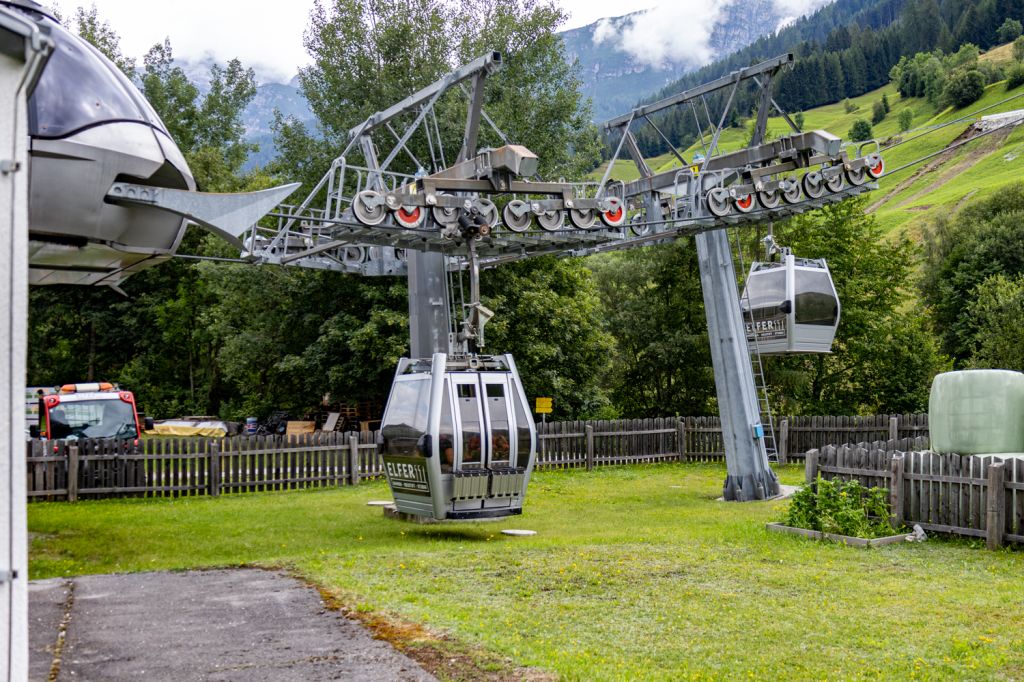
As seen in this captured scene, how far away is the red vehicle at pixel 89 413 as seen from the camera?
2455cm

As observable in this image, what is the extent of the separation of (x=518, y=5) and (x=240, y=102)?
23.4 m

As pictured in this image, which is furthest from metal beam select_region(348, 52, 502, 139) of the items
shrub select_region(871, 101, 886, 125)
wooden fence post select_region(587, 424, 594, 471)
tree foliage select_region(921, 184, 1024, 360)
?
shrub select_region(871, 101, 886, 125)

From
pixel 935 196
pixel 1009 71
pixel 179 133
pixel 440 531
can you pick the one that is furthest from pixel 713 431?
pixel 1009 71

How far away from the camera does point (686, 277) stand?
3631cm

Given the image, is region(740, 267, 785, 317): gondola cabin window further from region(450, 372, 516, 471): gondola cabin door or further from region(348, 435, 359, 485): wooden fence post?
region(348, 435, 359, 485): wooden fence post

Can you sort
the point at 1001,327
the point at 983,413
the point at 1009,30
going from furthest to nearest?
1. the point at 1009,30
2. the point at 1001,327
3. the point at 983,413


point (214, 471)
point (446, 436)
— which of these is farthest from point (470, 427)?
point (214, 471)

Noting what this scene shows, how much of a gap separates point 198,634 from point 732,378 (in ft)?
44.5

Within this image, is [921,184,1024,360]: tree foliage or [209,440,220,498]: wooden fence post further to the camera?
[921,184,1024,360]: tree foliage

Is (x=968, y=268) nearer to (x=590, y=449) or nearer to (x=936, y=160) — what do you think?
(x=590, y=449)

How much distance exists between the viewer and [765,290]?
19203mm

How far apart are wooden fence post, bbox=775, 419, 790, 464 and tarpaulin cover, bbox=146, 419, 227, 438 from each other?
21397 millimetres

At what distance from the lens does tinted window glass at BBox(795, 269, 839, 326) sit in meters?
18.8

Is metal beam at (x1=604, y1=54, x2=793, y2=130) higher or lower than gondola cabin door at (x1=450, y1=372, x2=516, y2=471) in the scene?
higher
